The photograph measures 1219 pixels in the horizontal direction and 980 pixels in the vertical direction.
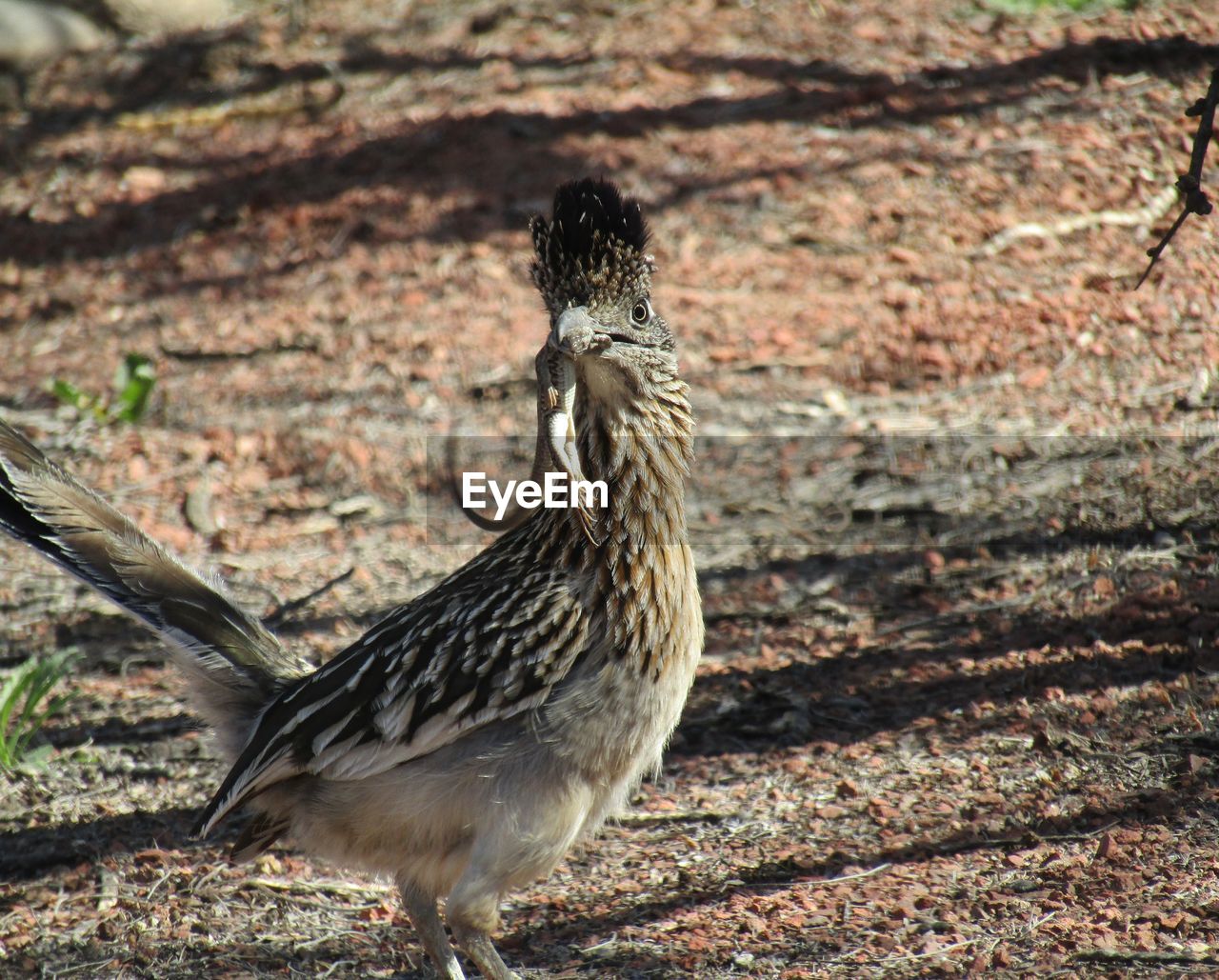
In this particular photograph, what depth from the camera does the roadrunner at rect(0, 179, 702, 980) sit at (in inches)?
157

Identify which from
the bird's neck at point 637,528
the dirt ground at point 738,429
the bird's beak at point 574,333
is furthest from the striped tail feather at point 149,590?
the bird's beak at point 574,333

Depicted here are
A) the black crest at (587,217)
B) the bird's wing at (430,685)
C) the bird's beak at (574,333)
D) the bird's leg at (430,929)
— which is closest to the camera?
the bird's beak at (574,333)

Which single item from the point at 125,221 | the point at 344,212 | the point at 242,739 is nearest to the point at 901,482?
the point at 242,739

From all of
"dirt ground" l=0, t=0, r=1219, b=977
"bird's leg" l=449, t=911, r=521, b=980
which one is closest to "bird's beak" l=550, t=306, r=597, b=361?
"bird's leg" l=449, t=911, r=521, b=980

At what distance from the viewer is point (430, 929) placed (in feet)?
14.2

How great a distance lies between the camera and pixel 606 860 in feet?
16.3

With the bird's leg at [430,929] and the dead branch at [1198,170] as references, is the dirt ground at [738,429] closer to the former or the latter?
the bird's leg at [430,929]

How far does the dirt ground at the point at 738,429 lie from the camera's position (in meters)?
4.62

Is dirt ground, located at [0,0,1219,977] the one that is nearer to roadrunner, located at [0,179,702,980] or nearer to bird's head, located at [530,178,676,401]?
roadrunner, located at [0,179,702,980]

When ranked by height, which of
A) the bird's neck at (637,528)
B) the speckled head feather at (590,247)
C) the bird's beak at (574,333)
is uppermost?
the speckled head feather at (590,247)

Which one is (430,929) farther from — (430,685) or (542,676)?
(542,676)

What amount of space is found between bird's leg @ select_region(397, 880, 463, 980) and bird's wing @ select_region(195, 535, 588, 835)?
47cm

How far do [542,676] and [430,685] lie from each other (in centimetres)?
35

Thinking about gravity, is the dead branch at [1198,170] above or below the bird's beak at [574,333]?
above
